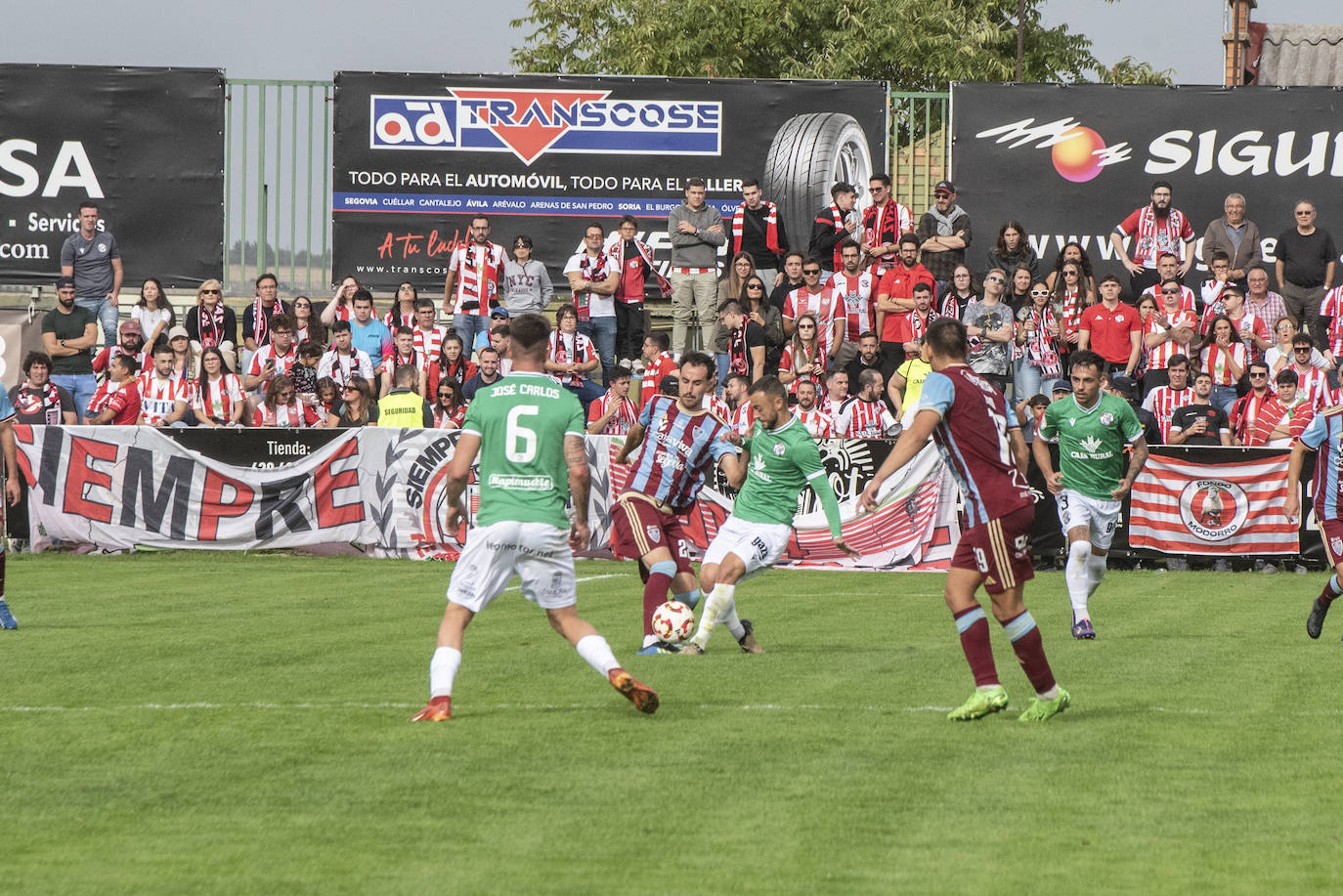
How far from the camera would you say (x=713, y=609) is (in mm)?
11367

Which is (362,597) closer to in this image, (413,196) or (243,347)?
(243,347)

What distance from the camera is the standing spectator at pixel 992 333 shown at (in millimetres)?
20312

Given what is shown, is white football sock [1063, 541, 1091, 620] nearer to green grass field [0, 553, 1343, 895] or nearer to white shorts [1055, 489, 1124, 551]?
white shorts [1055, 489, 1124, 551]

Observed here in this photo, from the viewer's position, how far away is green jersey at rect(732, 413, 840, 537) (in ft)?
38.2

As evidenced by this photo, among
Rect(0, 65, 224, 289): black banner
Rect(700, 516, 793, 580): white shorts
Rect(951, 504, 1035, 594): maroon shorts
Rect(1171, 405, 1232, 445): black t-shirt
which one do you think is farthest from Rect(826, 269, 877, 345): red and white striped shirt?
Rect(951, 504, 1035, 594): maroon shorts

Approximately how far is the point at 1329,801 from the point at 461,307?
55.2 ft

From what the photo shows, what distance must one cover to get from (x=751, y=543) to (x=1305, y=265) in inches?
524

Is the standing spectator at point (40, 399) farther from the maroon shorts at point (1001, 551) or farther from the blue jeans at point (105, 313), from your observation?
the maroon shorts at point (1001, 551)

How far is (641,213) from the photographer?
24.8m

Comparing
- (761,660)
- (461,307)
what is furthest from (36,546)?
(761,660)

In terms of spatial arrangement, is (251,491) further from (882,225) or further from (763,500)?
(763,500)

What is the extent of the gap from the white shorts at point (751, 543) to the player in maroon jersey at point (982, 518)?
283 centimetres

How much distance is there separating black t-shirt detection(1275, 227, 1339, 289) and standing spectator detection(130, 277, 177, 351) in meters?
14.8

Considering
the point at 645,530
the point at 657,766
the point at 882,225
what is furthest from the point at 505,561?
the point at 882,225
